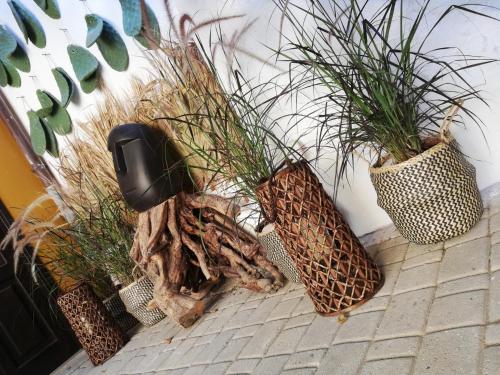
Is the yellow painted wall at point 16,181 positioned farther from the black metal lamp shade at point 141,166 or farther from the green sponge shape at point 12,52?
the black metal lamp shade at point 141,166

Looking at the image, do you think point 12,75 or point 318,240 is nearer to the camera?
point 318,240

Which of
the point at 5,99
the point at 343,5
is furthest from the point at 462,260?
the point at 5,99

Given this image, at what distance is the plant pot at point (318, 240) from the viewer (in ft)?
4.96

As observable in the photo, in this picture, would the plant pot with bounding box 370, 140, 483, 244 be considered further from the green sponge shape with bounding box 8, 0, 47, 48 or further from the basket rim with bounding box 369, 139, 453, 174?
the green sponge shape with bounding box 8, 0, 47, 48

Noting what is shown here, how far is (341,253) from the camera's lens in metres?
1.52

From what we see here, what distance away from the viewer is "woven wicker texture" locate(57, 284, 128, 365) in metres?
2.46

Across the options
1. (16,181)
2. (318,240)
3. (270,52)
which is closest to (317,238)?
(318,240)

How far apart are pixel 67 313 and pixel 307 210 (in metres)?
1.80

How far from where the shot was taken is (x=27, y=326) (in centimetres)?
292

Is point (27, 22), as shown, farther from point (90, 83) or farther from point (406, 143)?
point (406, 143)

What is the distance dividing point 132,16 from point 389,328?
2128mm

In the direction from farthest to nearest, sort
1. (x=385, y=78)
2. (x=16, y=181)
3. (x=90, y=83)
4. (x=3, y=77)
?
(x=16, y=181) → (x=3, y=77) → (x=90, y=83) → (x=385, y=78)

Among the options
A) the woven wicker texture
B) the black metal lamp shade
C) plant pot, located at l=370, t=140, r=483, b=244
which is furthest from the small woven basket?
the woven wicker texture

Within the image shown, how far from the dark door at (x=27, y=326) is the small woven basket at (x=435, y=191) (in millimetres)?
2435
